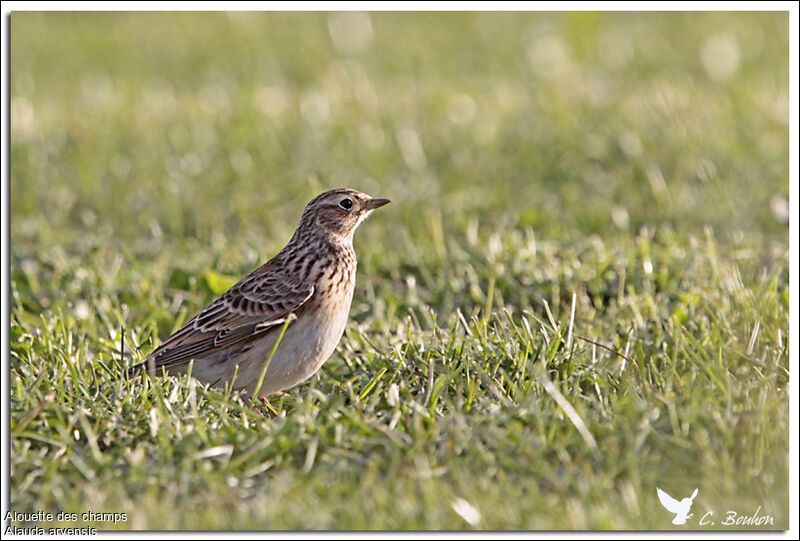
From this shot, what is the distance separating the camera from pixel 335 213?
20.7 ft

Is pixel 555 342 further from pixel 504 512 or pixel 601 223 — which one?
Result: pixel 601 223

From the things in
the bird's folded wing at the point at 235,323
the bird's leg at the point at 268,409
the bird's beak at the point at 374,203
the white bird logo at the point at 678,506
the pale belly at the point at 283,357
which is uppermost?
the bird's beak at the point at 374,203

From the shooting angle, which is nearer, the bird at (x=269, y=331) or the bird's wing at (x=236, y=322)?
the bird at (x=269, y=331)

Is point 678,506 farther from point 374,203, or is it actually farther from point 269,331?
point 374,203

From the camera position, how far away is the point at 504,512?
403cm

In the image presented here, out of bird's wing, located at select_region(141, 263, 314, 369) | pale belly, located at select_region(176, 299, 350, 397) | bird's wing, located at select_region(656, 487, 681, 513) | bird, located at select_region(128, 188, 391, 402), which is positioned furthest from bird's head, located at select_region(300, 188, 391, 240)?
bird's wing, located at select_region(656, 487, 681, 513)

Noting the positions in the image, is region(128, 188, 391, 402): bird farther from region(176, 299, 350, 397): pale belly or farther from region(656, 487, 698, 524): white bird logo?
region(656, 487, 698, 524): white bird logo

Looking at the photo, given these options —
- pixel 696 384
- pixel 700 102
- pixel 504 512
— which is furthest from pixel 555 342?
pixel 700 102

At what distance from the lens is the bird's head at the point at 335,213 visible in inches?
247

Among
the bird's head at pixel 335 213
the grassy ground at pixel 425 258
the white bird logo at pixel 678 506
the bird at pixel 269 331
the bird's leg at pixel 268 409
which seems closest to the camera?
the white bird logo at pixel 678 506

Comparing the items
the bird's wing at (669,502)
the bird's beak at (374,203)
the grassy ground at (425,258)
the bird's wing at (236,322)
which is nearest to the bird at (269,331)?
the bird's wing at (236,322)

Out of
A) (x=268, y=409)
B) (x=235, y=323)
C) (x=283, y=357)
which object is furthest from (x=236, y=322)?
(x=268, y=409)

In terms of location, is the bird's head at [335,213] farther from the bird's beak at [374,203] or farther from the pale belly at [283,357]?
the pale belly at [283,357]

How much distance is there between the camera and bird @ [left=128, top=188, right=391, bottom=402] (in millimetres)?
5414
